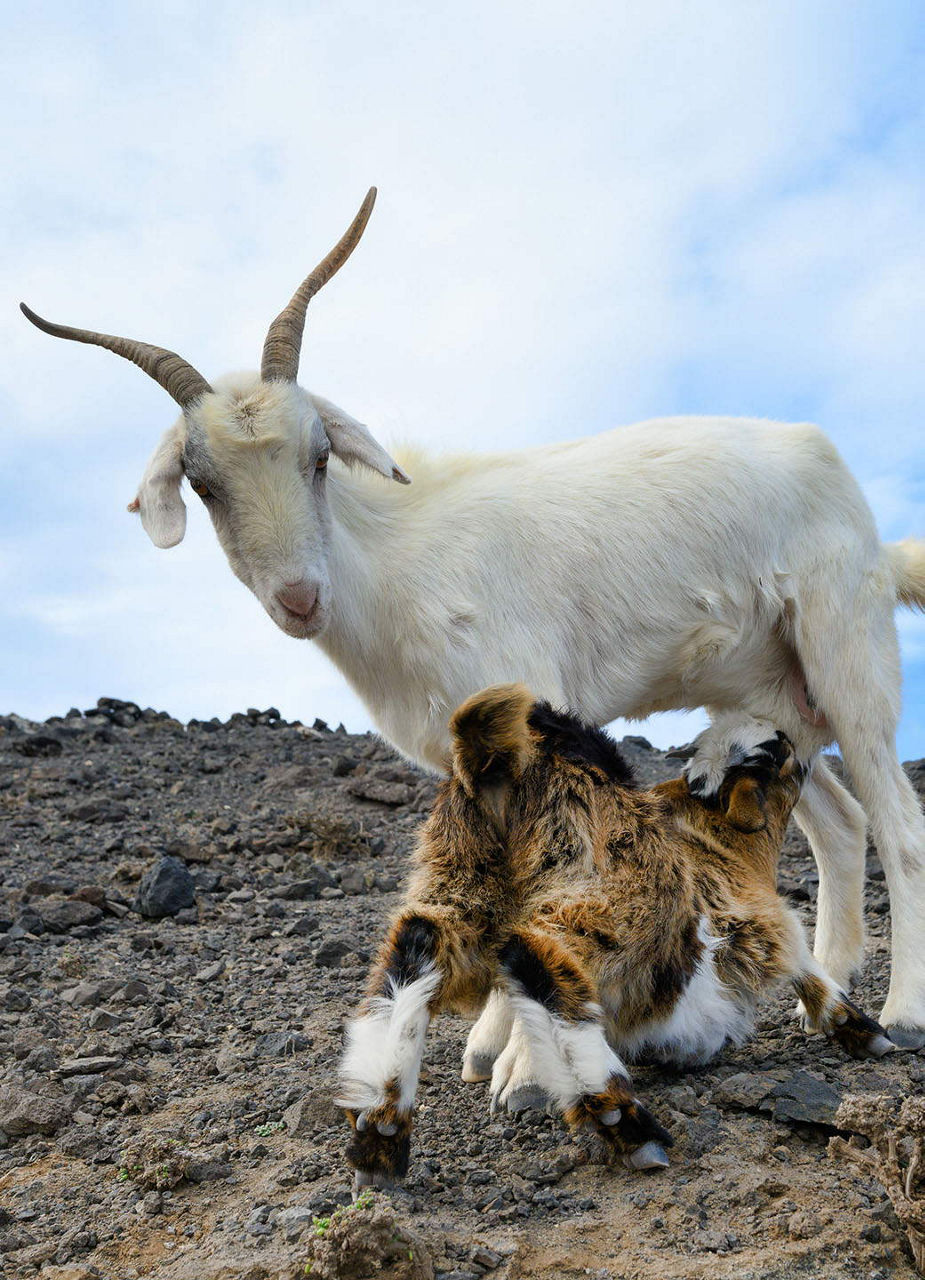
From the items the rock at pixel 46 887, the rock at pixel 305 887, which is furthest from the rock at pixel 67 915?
the rock at pixel 305 887

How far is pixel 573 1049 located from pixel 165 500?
324 cm

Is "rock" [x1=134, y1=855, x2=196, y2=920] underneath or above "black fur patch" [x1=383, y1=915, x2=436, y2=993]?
above

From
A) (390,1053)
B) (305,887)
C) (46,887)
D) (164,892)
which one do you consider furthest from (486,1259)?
(46,887)

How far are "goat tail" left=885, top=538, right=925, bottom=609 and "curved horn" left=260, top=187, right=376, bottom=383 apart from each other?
10.4ft

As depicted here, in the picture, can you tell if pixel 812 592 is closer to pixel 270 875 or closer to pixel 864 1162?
pixel 864 1162

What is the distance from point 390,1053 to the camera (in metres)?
3.00

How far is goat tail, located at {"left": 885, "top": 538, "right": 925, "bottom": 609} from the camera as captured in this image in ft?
21.1

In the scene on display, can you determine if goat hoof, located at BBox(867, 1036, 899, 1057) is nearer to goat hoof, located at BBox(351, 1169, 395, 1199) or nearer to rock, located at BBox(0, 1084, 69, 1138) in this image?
goat hoof, located at BBox(351, 1169, 395, 1199)

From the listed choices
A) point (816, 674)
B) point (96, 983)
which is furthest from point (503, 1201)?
point (816, 674)

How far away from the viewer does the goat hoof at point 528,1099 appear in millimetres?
3674

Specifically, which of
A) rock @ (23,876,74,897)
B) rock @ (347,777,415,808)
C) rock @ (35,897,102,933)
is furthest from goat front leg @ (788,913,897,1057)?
rock @ (347,777,415,808)

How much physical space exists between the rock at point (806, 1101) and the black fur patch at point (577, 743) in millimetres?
984

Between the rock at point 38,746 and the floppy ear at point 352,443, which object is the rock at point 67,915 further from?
the rock at point 38,746

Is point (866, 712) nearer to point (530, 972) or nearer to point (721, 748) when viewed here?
point (721, 748)
